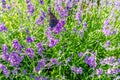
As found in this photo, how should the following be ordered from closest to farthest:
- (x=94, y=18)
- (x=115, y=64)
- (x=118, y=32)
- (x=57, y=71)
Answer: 1. (x=115, y=64)
2. (x=57, y=71)
3. (x=118, y=32)
4. (x=94, y=18)

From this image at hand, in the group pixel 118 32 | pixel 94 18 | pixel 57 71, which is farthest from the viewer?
pixel 94 18

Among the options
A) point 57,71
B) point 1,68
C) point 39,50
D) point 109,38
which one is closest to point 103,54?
point 109,38

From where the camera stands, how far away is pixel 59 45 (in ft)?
9.13

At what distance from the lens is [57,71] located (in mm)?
2633

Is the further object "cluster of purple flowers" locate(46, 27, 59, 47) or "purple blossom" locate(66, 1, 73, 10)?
"purple blossom" locate(66, 1, 73, 10)

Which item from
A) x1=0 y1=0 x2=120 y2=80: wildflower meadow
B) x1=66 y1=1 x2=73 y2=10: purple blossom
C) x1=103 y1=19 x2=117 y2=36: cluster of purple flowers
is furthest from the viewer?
x1=66 y1=1 x2=73 y2=10: purple blossom

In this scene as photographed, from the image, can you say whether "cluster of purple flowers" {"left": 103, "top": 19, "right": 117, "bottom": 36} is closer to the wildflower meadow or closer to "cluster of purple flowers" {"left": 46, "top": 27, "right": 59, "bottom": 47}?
the wildflower meadow

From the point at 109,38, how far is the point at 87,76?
0.52m

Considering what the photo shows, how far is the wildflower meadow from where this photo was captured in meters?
2.42

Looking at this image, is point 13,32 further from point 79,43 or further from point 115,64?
point 115,64

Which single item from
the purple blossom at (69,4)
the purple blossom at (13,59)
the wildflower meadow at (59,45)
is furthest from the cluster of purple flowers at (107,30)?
the purple blossom at (13,59)

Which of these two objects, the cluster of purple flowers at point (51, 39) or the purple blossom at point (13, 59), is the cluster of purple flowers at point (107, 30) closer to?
the cluster of purple flowers at point (51, 39)

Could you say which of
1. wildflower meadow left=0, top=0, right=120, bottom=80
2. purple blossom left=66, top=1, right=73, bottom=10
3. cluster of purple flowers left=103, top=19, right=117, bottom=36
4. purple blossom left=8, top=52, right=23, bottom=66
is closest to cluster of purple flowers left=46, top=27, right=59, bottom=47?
wildflower meadow left=0, top=0, right=120, bottom=80

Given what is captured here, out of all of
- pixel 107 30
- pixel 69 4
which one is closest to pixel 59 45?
pixel 107 30
